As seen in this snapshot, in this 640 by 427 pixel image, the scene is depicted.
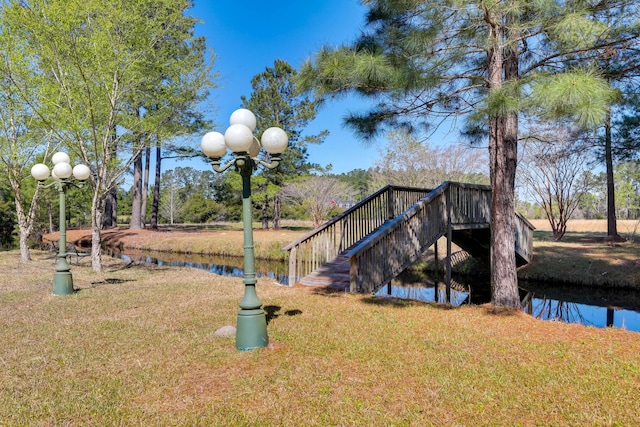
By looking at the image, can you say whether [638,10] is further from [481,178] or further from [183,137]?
[481,178]

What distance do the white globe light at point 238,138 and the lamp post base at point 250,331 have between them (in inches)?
67.9

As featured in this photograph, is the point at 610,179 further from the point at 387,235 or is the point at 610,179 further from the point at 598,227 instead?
the point at 598,227

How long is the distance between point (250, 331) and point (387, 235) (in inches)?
151

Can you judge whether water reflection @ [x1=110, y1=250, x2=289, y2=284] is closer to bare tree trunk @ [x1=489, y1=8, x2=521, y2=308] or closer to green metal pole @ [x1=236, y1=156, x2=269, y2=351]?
bare tree trunk @ [x1=489, y1=8, x2=521, y2=308]

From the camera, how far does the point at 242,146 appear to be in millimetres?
3938

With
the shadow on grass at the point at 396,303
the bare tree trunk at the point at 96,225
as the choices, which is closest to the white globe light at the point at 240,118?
the shadow on grass at the point at 396,303

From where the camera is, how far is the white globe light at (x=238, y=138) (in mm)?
3891

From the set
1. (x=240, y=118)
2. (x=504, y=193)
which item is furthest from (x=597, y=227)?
(x=240, y=118)

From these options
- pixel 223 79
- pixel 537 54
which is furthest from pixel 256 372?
pixel 223 79

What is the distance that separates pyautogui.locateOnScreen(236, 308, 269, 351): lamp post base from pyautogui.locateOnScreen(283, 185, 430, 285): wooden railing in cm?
393

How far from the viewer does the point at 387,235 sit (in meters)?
7.12

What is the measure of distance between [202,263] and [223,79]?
8236 millimetres

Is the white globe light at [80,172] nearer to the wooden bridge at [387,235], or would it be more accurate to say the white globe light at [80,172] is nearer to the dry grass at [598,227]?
the wooden bridge at [387,235]

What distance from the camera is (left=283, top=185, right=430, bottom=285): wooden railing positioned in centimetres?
833
